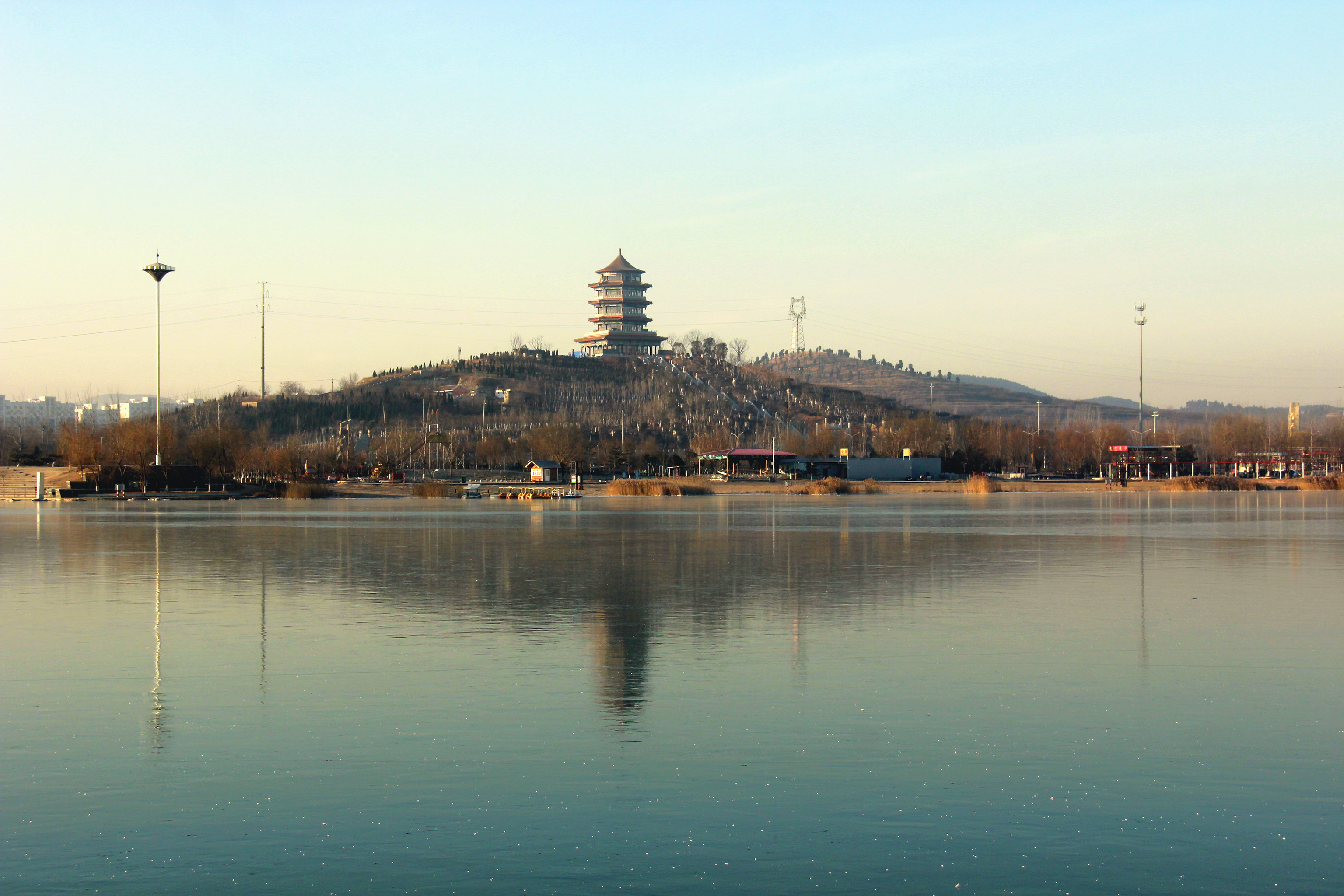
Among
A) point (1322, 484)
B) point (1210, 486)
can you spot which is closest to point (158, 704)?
point (1210, 486)

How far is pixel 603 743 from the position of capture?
8.75m

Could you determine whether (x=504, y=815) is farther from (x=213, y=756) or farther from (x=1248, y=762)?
(x=1248, y=762)

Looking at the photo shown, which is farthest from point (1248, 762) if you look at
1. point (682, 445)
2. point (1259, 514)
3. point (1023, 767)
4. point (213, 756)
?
point (682, 445)

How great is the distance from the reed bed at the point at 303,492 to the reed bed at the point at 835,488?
Result: 29635 mm

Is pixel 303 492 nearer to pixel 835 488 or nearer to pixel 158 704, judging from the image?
pixel 835 488

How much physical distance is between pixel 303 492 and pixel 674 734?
6370cm

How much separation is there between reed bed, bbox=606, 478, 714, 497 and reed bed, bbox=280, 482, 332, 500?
692 inches

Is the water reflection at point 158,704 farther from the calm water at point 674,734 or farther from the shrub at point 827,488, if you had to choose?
the shrub at point 827,488

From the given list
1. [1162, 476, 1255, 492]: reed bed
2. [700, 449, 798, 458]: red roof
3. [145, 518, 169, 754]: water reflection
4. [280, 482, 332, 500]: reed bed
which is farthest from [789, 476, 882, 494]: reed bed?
[145, 518, 169, 754]: water reflection

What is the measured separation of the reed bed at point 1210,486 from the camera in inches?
3216

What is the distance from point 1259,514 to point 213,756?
44030 mm

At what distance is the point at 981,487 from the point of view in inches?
3022

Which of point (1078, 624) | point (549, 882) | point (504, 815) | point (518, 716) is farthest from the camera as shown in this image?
point (1078, 624)

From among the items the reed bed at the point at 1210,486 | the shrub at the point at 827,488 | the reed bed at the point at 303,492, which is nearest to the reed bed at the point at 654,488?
the shrub at the point at 827,488
